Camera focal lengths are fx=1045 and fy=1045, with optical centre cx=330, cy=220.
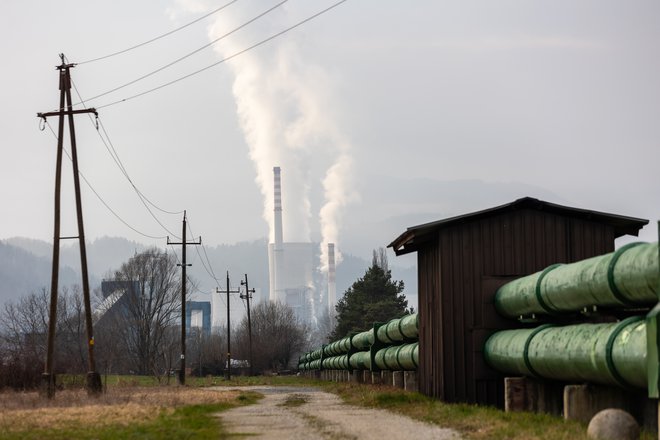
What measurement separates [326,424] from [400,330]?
14.5m

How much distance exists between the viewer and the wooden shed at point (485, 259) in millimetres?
23609

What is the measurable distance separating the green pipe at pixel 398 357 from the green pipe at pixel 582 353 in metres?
9.25

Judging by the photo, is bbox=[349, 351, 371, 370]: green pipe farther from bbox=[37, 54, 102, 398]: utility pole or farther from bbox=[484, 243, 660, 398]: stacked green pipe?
bbox=[484, 243, 660, 398]: stacked green pipe

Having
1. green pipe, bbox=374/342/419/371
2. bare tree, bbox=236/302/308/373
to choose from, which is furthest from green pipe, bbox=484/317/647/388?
bare tree, bbox=236/302/308/373

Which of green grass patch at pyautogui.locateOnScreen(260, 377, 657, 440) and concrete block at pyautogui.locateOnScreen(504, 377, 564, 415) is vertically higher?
concrete block at pyautogui.locateOnScreen(504, 377, 564, 415)

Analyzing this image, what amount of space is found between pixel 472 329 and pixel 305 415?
172 inches

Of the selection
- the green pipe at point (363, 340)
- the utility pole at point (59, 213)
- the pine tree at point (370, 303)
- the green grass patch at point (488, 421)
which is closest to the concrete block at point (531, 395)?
the green grass patch at point (488, 421)

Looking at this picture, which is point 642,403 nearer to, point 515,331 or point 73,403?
point 515,331

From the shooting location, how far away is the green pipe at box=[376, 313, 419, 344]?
102 feet

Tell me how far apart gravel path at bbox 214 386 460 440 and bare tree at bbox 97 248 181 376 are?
3028 inches

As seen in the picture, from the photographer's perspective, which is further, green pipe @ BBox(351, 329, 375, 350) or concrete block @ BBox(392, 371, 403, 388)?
green pipe @ BBox(351, 329, 375, 350)

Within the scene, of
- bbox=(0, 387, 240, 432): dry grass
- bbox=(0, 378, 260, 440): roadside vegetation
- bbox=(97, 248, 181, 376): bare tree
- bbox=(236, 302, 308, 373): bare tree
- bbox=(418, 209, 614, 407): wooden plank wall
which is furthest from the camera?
bbox=(236, 302, 308, 373): bare tree

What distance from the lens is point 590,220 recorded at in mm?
24438

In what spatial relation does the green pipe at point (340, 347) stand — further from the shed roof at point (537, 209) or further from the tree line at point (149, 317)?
the tree line at point (149, 317)
